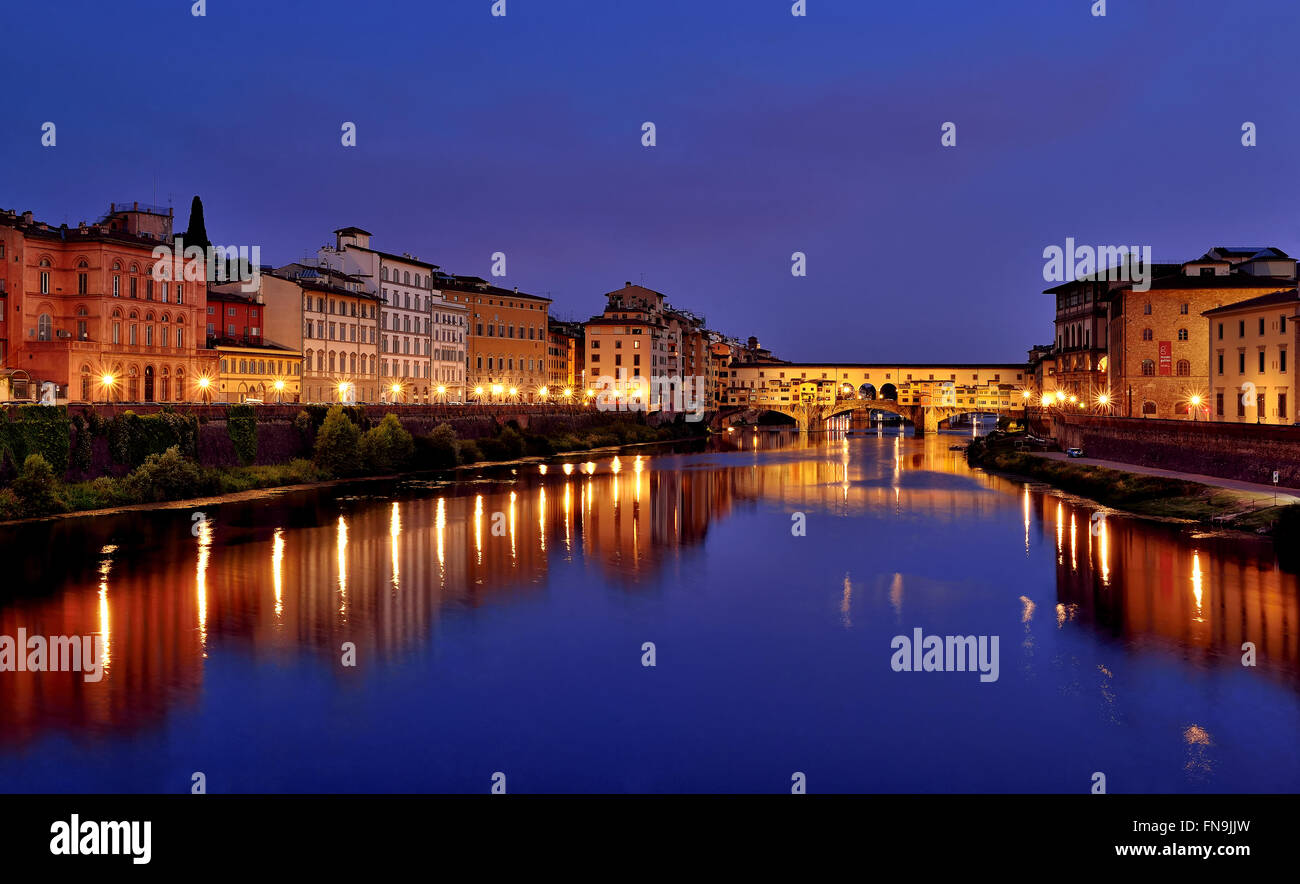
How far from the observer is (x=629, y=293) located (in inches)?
4392

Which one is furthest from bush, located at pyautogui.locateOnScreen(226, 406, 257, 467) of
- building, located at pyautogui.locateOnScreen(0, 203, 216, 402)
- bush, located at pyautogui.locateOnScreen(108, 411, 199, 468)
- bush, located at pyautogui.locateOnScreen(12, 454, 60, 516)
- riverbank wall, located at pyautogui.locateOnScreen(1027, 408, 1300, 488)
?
riverbank wall, located at pyautogui.locateOnScreen(1027, 408, 1300, 488)

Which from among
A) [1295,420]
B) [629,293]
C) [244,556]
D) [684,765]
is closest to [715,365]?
[629,293]

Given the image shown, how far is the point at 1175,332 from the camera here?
59.1 metres

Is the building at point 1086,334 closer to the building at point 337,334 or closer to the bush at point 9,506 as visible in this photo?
the building at point 337,334

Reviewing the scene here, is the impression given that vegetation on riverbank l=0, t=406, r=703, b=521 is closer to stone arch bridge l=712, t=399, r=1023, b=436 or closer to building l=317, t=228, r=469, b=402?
building l=317, t=228, r=469, b=402

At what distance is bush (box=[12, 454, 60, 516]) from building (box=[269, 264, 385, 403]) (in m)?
31.2

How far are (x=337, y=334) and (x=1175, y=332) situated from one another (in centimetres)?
5473

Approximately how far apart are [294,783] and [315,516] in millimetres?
24100

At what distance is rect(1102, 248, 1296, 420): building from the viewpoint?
5844 centimetres

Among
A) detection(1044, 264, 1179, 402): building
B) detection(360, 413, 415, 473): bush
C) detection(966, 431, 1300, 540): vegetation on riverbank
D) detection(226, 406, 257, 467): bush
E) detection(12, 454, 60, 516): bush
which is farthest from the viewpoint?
detection(1044, 264, 1179, 402): building

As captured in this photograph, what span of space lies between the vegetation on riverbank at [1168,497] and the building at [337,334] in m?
45.2

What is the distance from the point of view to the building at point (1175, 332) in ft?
192

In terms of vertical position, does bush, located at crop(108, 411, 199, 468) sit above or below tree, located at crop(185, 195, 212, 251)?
below

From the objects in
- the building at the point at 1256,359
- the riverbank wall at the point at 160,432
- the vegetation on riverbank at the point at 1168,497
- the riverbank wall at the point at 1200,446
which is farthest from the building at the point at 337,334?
the building at the point at 1256,359
